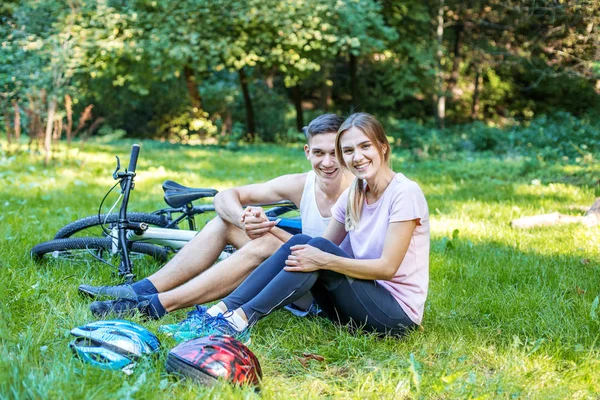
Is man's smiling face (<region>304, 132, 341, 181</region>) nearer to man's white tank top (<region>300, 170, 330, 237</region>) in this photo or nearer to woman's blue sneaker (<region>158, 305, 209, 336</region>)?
man's white tank top (<region>300, 170, 330, 237</region>)

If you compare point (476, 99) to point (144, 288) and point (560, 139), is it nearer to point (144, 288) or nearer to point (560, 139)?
point (560, 139)

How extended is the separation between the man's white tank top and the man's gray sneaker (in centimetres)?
107

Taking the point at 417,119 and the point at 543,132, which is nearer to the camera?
the point at 543,132

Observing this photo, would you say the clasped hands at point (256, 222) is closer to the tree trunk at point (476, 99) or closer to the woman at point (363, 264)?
the woman at point (363, 264)

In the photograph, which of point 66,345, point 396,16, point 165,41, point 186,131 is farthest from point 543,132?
point 66,345

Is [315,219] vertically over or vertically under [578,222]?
over

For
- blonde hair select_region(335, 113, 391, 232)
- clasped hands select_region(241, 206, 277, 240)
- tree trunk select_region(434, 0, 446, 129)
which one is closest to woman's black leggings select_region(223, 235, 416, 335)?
blonde hair select_region(335, 113, 391, 232)

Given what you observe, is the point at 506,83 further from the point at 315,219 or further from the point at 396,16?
the point at 315,219

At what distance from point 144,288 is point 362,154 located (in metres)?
1.48

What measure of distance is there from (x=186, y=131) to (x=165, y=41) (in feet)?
17.5

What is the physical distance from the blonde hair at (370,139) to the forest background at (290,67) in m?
6.37

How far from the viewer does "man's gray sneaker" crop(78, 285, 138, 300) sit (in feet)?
11.8

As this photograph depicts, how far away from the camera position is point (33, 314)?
344cm

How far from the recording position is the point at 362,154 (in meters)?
3.12
